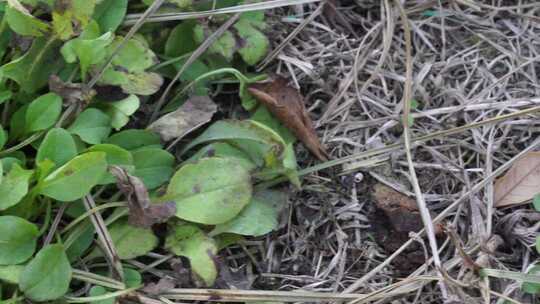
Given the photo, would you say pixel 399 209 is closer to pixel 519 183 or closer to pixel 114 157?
pixel 519 183

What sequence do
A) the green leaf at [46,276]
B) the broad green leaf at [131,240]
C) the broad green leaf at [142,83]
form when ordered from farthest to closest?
the broad green leaf at [142,83], the broad green leaf at [131,240], the green leaf at [46,276]

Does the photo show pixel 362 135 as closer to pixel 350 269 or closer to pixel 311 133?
pixel 311 133

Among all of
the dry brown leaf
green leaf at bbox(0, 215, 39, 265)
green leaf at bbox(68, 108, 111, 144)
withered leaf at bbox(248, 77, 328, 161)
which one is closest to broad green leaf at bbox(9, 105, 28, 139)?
green leaf at bbox(68, 108, 111, 144)

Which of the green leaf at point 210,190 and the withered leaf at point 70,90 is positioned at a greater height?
the withered leaf at point 70,90

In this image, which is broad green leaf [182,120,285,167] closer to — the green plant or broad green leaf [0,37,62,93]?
the green plant

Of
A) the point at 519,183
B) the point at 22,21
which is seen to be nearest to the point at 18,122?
the point at 22,21

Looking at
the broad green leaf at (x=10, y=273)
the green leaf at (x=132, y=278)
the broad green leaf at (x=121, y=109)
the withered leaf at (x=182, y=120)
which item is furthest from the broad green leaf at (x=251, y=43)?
the broad green leaf at (x=10, y=273)

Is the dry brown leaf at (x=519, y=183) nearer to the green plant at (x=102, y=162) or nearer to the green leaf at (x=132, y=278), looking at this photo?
the green plant at (x=102, y=162)
